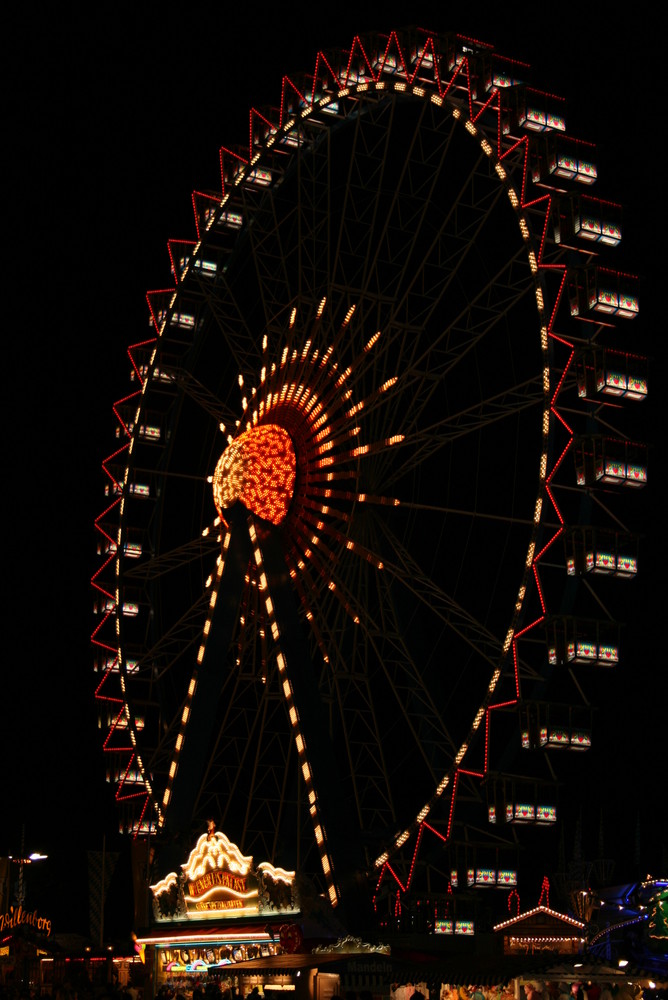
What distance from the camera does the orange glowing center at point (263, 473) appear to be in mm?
29188

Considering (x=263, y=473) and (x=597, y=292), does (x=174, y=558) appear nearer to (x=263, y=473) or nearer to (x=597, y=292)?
(x=263, y=473)

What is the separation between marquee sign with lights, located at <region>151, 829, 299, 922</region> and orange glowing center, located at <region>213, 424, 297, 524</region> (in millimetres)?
6380

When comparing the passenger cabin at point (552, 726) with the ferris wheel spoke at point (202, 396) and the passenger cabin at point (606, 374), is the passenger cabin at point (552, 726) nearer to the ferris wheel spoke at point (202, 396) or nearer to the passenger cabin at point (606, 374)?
the passenger cabin at point (606, 374)

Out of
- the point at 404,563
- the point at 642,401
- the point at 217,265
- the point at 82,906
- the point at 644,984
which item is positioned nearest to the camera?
the point at 644,984

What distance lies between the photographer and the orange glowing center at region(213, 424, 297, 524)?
29.2 meters

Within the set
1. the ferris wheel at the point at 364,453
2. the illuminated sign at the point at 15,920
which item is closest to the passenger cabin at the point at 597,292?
the ferris wheel at the point at 364,453

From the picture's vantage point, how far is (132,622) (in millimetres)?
36156

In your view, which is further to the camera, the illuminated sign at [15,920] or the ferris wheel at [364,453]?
the illuminated sign at [15,920]

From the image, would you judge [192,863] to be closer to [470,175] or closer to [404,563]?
[404,563]

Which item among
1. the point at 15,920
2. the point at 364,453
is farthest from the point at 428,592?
the point at 15,920

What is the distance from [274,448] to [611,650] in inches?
324

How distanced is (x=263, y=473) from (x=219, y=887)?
26.0ft

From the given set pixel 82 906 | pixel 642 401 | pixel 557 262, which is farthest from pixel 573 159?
pixel 82 906

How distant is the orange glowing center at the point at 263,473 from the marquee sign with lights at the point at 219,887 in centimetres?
638
